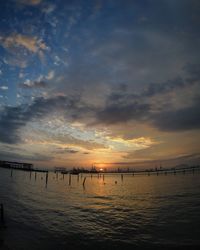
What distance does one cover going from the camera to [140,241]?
1577 cm

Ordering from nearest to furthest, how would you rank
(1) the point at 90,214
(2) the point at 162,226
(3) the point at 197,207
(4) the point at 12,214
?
(2) the point at 162,226 < (4) the point at 12,214 < (1) the point at 90,214 < (3) the point at 197,207

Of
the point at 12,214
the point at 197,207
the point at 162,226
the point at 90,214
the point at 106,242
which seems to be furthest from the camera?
the point at 197,207

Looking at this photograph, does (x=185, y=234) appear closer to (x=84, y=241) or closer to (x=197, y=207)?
(x=84, y=241)

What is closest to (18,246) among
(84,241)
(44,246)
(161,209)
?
(44,246)

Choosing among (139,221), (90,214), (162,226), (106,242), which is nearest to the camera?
(106,242)

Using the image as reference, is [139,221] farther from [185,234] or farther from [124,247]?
[124,247]

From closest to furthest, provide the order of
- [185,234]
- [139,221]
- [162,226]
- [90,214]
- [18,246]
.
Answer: [18,246]
[185,234]
[162,226]
[139,221]
[90,214]

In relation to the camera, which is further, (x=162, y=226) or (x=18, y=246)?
(x=162, y=226)

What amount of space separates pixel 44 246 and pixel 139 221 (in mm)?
11215

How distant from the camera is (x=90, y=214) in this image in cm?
2519

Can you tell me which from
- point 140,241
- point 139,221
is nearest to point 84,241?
point 140,241

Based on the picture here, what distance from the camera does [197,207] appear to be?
27281 mm

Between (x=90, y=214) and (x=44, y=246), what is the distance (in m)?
11.5

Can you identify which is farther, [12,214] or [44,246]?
[12,214]
